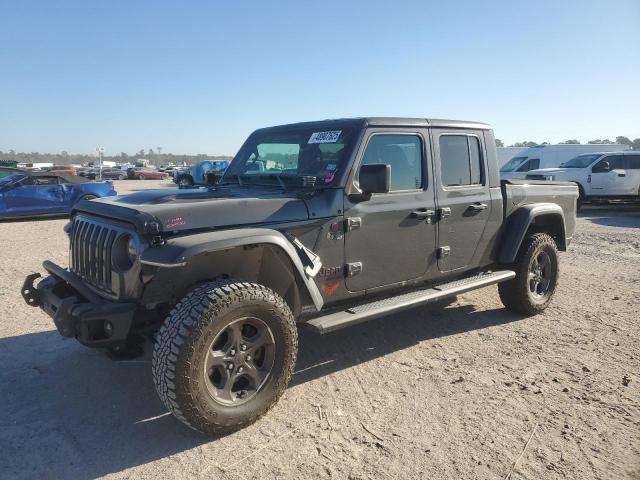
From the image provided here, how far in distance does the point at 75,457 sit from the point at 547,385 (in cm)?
313

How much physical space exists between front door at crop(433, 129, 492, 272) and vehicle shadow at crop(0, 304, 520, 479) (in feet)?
2.76

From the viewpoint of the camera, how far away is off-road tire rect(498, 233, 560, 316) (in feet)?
16.4

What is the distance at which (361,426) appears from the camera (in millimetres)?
3045

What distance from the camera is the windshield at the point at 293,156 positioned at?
375 cm

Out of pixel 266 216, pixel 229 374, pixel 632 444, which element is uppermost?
pixel 266 216

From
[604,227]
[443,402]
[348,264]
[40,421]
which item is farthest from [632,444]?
[604,227]

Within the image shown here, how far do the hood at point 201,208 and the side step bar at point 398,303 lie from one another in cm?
74

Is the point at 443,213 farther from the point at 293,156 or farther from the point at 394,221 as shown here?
the point at 293,156

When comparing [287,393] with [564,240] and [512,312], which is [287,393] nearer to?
[512,312]

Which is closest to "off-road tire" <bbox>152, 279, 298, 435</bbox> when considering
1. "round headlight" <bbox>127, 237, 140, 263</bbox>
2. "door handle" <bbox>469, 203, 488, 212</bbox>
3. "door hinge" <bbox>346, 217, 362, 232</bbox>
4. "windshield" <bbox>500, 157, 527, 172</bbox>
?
"round headlight" <bbox>127, 237, 140, 263</bbox>

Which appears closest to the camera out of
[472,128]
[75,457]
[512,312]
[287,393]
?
[75,457]

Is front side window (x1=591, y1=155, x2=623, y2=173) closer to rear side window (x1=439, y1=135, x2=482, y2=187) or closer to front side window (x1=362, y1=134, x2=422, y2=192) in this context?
rear side window (x1=439, y1=135, x2=482, y2=187)

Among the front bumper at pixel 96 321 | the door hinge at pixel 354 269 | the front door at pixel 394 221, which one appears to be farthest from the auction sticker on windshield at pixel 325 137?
the front bumper at pixel 96 321

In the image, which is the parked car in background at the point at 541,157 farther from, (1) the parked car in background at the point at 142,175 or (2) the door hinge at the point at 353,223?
(1) the parked car in background at the point at 142,175
